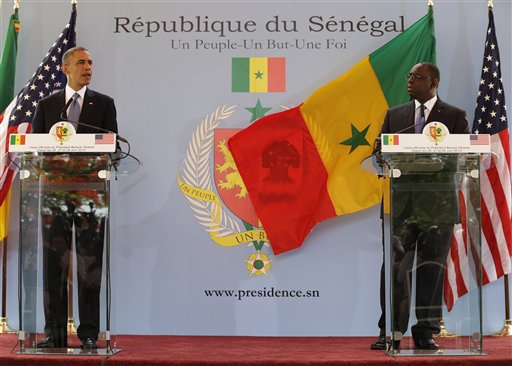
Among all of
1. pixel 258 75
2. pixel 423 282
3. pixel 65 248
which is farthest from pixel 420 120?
pixel 65 248

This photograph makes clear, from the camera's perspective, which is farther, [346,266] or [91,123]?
[346,266]

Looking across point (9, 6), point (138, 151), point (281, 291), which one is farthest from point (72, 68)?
point (281, 291)

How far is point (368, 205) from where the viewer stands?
223 inches

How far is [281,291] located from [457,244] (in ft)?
6.31

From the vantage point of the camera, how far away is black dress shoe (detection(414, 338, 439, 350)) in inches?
159

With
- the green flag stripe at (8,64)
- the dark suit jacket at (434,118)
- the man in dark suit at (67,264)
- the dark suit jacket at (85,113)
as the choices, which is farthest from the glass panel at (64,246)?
the green flag stripe at (8,64)

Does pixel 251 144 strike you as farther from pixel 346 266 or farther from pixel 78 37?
pixel 78 37

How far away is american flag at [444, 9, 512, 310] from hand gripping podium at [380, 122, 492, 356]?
155cm

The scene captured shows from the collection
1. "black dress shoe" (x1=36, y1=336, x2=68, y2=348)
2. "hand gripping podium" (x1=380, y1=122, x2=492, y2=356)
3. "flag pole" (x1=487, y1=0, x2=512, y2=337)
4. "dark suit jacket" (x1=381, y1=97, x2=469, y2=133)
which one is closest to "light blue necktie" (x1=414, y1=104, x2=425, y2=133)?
"dark suit jacket" (x1=381, y1=97, x2=469, y2=133)

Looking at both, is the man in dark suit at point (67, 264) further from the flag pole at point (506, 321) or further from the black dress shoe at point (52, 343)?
the flag pole at point (506, 321)

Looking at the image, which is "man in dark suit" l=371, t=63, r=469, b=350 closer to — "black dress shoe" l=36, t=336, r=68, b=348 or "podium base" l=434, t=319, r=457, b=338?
"podium base" l=434, t=319, r=457, b=338

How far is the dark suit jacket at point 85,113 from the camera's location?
4.61 metres

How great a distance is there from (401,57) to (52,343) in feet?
10.7

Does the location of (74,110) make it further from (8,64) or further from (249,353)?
(249,353)
